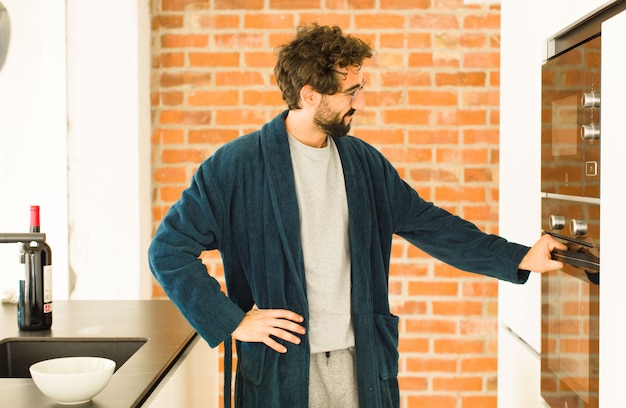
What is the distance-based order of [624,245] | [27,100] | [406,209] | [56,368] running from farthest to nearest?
1. [27,100]
2. [406,209]
3. [56,368]
4. [624,245]

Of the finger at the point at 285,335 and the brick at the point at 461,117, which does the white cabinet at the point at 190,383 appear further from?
the brick at the point at 461,117

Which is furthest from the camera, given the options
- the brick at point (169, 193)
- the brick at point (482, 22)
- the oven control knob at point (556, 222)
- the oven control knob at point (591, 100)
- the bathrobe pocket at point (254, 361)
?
the brick at point (169, 193)

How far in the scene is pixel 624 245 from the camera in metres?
1.42

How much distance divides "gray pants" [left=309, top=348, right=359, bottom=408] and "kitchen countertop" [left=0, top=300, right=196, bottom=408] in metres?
0.37

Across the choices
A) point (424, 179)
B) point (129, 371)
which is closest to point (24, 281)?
point (129, 371)

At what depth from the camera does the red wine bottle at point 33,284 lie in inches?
81.6

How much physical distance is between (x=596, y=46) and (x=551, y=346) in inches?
30.9

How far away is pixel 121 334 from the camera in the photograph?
6.68ft

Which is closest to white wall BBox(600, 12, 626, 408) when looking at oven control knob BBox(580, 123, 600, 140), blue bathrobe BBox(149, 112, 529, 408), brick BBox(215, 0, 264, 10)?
oven control knob BBox(580, 123, 600, 140)

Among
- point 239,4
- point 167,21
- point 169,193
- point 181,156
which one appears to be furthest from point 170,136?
point 239,4

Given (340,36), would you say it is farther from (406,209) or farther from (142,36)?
(142,36)

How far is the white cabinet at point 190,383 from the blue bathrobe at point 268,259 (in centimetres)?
14

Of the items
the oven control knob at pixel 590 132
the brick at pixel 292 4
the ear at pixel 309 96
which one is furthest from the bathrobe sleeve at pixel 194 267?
the brick at pixel 292 4

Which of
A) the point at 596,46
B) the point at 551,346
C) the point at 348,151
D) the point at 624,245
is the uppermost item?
the point at 596,46
